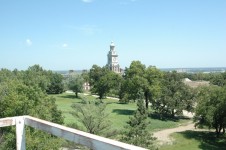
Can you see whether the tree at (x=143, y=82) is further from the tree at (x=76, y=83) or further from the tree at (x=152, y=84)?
the tree at (x=76, y=83)

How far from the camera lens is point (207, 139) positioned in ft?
119

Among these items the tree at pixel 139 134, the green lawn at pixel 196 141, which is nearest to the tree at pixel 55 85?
the green lawn at pixel 196 141

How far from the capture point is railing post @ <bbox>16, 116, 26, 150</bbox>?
12.7ft

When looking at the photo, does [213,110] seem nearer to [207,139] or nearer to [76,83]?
[207,139]

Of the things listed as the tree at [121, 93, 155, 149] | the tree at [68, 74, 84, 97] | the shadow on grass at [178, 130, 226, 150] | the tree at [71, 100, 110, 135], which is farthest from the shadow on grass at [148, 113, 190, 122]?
the tree at [71, 100, 110, 135]

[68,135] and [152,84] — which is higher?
[68,135]

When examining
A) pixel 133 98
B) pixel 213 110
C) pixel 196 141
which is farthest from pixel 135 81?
pixel 196 141

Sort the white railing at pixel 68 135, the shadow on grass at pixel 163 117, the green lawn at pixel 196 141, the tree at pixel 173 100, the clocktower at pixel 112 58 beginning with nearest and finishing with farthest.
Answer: the white railing at pixel 68 135 → the green lawn at pixel 196 141 → the tree at pixel 173 100 → the shadow on grass at pixel 163 117 → the clocktower at pixel 112 58

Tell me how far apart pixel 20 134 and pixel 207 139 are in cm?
3576

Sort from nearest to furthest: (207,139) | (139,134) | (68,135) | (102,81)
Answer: (68,135), (139,134), (207,139), (102,81)

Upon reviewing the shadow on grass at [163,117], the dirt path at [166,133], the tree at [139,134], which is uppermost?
the tree at [139,134]

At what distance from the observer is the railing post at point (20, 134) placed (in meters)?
3.88

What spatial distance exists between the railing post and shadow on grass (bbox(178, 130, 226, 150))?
99.5ft

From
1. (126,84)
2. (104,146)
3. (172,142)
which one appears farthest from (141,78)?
(104,146)
